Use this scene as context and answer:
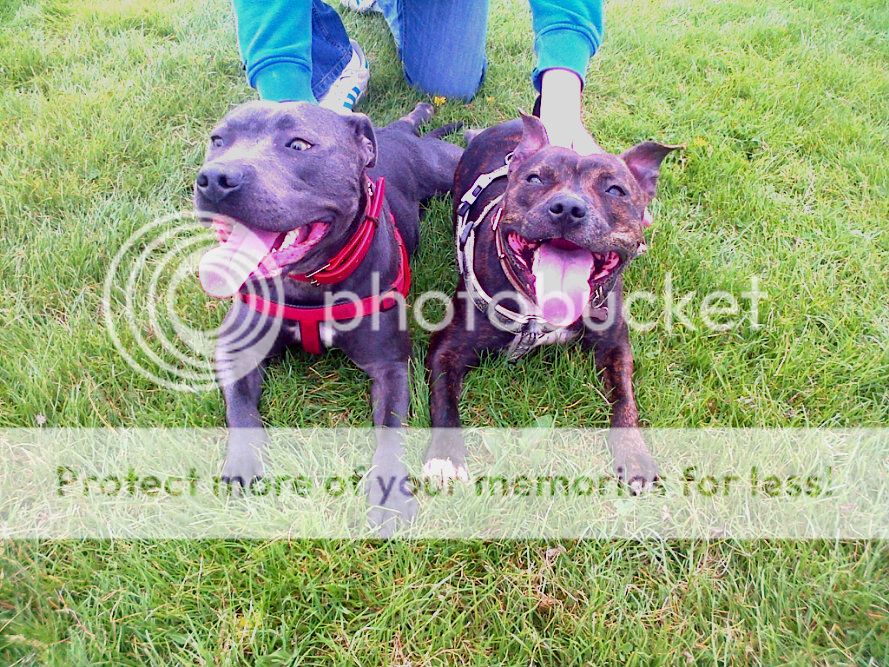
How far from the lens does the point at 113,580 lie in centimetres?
212

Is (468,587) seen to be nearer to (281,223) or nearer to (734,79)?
(281,223)

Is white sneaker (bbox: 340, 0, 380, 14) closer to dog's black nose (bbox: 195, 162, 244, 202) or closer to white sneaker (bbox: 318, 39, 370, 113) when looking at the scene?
white sneaker (bbox: 318, 39, 370, 113)

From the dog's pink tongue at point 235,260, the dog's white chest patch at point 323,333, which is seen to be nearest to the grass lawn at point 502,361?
the dog's white chest patch at point 323,333

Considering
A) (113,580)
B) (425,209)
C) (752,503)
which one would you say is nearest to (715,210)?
(425,209)

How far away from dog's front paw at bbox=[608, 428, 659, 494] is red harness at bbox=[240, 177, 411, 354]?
1174 mm

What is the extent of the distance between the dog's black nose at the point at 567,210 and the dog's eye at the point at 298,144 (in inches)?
39.1

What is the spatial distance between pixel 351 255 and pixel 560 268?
87 cm

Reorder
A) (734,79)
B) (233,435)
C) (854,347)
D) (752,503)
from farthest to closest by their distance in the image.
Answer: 1. (734,79)
2. (854,347)
3. (233,435)
4. (752,503)

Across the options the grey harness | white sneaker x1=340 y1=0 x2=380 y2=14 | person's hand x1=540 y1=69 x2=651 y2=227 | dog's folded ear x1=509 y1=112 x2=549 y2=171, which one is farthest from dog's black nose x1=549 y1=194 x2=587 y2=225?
white sneaker x1=340 y1=0 x2=380 y2=14

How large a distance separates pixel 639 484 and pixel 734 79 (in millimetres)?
4173

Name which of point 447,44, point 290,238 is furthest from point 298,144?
point 447,44

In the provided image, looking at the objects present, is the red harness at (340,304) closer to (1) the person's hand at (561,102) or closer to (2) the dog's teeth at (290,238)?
(2) the dog's teeth at (290,238)

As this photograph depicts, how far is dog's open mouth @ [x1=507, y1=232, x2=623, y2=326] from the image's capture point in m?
2.52

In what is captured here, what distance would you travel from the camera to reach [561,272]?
2.54m
